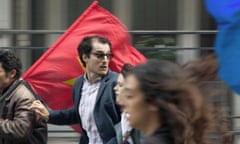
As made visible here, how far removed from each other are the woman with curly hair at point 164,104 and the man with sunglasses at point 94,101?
2.07 m

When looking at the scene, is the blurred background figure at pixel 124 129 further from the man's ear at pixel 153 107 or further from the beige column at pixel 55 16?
the beige column at pixel 55 16

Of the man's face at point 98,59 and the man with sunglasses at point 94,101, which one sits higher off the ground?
the man's face at point 98,59

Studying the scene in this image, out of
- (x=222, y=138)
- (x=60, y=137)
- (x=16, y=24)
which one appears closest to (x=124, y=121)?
(x=222, y=138)

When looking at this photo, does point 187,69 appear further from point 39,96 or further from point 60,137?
point 60,137

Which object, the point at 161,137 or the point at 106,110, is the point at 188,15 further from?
the point at 161,137

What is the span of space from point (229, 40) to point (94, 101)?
1402mm

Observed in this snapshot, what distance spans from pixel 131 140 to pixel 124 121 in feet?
0.98

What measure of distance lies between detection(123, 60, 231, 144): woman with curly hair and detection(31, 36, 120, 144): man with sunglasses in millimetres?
2070

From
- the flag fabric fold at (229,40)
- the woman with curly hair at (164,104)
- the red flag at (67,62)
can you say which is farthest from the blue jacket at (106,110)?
the woman with curly hair at (164,104)

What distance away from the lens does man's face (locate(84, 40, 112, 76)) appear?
5760mm

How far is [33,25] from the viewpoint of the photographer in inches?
431

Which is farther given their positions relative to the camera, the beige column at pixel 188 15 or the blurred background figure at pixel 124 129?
the beige column at pixel 188 15

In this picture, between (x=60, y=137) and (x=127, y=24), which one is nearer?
(x=60, y=137)

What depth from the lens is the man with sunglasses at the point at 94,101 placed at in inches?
220
